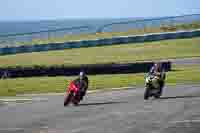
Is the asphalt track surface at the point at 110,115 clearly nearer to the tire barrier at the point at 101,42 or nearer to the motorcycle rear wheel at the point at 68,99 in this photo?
the motorcycle rear wheel at the point at 68,99

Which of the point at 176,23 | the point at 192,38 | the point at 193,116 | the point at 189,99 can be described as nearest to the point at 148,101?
the point at 189,99

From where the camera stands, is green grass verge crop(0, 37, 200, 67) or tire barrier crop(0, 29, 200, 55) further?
tire barrier crop(0, 29, 200, 55)

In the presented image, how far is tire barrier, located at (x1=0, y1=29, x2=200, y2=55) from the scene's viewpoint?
2144 inches

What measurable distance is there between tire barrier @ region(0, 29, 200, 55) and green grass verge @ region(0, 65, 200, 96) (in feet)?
57.5

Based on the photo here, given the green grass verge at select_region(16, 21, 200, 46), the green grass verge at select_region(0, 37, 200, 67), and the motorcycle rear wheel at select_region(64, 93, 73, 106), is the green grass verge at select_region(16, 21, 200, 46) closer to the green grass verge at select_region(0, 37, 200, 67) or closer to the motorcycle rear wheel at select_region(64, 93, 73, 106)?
the green grass verge at select_region(0, 37, 200, 67)

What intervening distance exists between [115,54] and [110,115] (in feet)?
104

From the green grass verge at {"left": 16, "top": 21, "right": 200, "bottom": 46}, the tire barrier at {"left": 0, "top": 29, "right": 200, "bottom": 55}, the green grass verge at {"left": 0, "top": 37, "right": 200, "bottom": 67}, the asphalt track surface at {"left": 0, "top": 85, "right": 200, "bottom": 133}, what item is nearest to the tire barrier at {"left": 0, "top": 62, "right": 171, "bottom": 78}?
the green grass verge at {"left": 0, "top": 37, "right": 200, "bottom": 67}

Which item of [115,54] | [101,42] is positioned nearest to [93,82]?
[115,54]

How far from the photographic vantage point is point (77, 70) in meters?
37.3

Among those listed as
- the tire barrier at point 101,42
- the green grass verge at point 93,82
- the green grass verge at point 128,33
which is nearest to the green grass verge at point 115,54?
the tire barrier at point 101,42

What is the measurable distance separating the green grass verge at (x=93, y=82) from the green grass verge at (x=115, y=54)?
1064 cm

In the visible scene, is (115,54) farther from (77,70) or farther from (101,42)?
(77,70)

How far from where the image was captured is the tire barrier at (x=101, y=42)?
179 feet

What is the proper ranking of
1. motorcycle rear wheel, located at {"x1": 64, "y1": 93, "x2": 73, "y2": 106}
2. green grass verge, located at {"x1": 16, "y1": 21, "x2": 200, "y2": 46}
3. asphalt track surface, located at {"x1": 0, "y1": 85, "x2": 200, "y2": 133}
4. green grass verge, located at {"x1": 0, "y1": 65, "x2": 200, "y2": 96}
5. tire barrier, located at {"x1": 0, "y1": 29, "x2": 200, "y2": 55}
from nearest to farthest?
asphalt track surface, located at {"x1": 0, "y1": 85, "x2": 200, "y2": 133} → motorcycle rear wheel, located at {"x1": 64, "y1": 93, "x2": 73, "y2": 106} → green grass verge, located at {"x1": 0, "y1": 65, "x2": 200, "y2": 96} → tire barrier, located at {"x1": 0, "y1": 29, "x2": 200, "y2": 55} → green grass verge, located at {"x1": 16, "y1": 21, "x2": 200, "y2": 46}
